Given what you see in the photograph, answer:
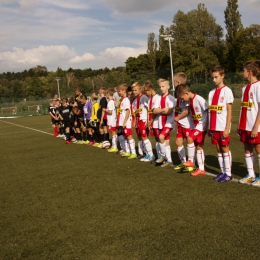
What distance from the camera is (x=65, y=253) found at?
3.34 m

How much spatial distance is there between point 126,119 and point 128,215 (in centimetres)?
417

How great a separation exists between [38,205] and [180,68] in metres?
57.5

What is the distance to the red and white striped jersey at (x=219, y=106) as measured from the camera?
5219 mm

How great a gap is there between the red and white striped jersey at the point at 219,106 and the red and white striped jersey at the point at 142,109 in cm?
241

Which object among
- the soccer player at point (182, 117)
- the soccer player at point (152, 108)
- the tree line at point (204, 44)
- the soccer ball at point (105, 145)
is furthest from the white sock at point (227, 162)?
the tree line at point (204, 44)

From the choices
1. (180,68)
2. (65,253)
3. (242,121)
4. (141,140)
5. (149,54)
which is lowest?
(65,253)

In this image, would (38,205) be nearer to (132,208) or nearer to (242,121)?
(132,208)

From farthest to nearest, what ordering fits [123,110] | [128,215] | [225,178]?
[123,110], [225,178], [128,215]

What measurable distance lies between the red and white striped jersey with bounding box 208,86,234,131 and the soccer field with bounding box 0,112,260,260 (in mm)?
1008

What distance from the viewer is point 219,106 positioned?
17.4ft

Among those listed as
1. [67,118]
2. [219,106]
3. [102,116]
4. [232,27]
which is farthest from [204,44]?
[219,106]

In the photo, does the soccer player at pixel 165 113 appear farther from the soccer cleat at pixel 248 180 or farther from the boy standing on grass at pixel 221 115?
the soccer cleat at pixel 248 180

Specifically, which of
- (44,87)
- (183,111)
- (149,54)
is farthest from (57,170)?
(44,87)

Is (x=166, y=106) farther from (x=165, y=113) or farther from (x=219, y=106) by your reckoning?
(x=219, y=106)
